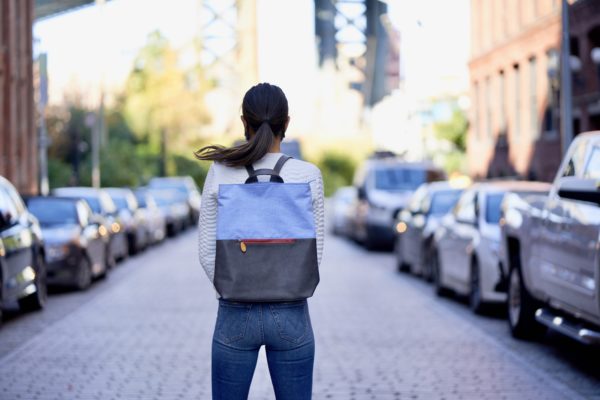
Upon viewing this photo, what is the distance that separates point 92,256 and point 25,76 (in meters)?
19.1

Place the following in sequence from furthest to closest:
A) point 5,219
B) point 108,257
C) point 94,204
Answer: point 94,204, point 108,257, point 5,219

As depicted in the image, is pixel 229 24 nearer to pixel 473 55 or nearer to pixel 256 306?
pixel 473 55

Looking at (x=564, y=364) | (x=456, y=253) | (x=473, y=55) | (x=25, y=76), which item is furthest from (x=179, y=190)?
(x=564, y=364)

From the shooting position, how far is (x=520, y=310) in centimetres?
1252

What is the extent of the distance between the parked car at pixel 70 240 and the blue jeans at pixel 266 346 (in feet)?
43.8

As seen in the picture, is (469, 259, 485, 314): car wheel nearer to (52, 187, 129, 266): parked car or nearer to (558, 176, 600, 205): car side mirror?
(558, 176, 600, 205): car side mirror

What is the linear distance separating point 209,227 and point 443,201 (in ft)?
54.6

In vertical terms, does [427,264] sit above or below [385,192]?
below

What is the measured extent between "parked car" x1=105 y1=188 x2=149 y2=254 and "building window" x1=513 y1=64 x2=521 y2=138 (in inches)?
694

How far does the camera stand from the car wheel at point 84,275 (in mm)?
19172

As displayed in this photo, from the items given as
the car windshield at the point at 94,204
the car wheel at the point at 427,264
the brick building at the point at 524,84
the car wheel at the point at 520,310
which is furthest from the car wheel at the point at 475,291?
the brick building at the point at 524,84

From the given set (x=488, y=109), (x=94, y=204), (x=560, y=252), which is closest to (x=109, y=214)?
(x=94, y=204)

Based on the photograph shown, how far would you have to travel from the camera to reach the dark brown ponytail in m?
4.75

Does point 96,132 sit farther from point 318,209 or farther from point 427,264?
point 318,209
